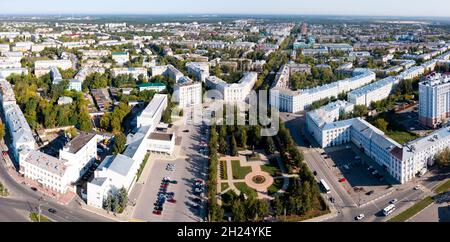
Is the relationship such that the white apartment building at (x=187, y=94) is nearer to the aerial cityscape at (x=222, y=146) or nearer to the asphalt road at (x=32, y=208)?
the aerial cityscape at (x=222, y=146)

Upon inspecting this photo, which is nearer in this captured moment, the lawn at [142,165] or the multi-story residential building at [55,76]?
the lawn at [142,165]

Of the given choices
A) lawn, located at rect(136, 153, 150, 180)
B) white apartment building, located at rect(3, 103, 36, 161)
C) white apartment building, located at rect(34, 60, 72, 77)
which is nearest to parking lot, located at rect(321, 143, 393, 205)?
lawn, located at rect(136, 153, 150, 180)

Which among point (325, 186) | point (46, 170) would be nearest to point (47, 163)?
point (46, 170)

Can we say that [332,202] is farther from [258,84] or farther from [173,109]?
[258,84]

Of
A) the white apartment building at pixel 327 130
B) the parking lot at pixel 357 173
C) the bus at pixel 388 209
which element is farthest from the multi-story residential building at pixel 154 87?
the bus at pixel 388 209

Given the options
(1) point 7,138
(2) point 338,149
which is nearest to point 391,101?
(2) point 338,149

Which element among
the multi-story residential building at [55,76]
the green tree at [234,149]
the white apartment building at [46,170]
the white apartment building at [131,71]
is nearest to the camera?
the white apartment building at [46,170]

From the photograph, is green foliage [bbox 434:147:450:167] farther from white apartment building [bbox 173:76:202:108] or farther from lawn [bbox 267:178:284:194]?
white apartment building [bbox 173:76:202:108]
